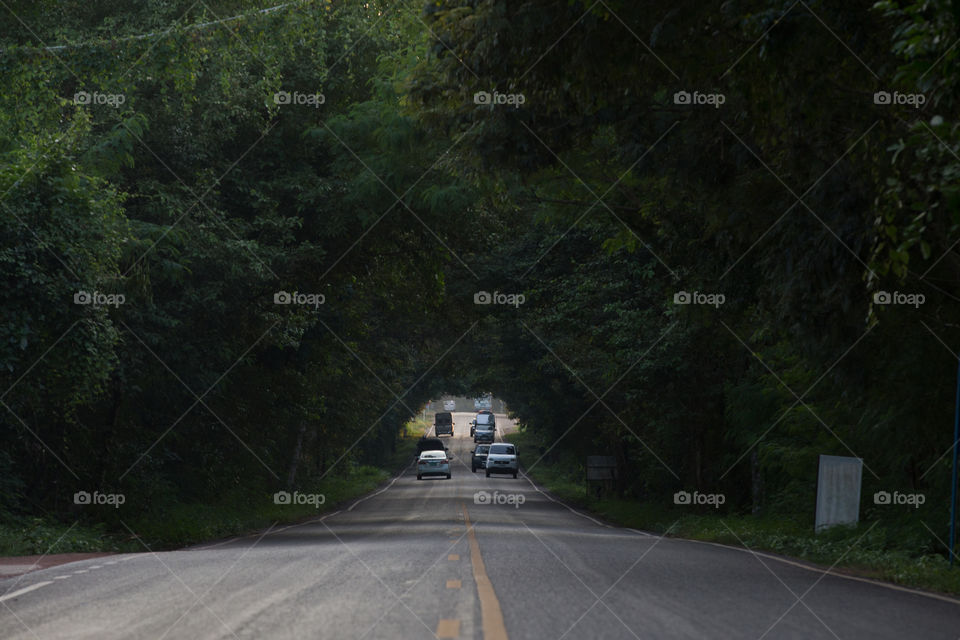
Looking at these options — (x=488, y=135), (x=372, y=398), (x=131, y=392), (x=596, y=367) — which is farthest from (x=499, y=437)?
(x=488, y=135)

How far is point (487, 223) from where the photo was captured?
29281mm

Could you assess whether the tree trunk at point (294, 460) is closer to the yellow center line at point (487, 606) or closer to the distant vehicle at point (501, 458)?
the distant vehicle at point (501, 458)

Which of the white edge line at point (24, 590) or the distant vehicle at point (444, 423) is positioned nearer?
the white edge line at point (24, 590)

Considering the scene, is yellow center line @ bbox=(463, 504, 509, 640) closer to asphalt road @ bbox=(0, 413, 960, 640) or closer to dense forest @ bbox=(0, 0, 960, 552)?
asphalt road @ bbox=(0, 413, 960, 640)

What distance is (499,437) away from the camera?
128250 mm

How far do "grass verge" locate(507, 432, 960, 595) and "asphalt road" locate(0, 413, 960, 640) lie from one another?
2.94 ft

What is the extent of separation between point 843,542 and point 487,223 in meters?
13.9

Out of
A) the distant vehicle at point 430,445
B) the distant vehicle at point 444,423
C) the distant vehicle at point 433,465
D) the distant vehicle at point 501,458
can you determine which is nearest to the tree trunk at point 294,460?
the distant vehicle at point 433,465

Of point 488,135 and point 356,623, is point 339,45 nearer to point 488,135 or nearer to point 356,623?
point 488,135

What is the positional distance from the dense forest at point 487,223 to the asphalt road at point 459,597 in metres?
2.93

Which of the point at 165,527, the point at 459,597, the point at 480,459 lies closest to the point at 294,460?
the point at 165,527

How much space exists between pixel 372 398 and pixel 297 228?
26399 millimetres

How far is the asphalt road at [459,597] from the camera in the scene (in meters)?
8.01

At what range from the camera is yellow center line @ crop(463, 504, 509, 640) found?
7578 mm
